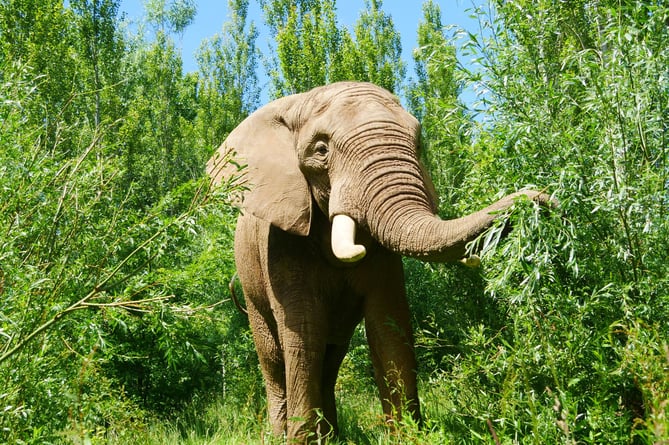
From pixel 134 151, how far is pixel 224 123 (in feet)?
15.3

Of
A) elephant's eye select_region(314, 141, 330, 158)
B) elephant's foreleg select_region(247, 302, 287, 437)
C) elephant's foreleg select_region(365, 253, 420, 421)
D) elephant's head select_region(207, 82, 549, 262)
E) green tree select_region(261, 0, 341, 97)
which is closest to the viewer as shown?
elephant's head select_region(207, 82, 549, 262)

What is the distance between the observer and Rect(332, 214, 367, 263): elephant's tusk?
511 cm

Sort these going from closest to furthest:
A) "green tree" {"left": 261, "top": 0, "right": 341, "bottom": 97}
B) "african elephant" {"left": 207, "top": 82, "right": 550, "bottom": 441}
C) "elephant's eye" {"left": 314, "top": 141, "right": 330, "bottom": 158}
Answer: "african elephant" {"left": 207, "top": 82, "right": 550, "bottom": 441} → "elephant's eye" {"left": 314, "top": 141, "right": 330, "bottom": 158} → "green tree" {"left": 261, "top": 0, "right": 341, "bottom": 97}

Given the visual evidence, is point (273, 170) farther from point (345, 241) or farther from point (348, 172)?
point (345, 241)

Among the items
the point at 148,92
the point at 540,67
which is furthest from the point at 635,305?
the point at 148,92

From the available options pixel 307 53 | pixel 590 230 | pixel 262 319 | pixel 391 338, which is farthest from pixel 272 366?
pixel 307 53

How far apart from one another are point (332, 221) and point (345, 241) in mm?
392

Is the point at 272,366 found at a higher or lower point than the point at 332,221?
lower

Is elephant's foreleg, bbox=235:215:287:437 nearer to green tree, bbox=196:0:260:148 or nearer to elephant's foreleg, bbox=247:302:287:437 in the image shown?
elephant's foreleg, bbox=247:302:287:437

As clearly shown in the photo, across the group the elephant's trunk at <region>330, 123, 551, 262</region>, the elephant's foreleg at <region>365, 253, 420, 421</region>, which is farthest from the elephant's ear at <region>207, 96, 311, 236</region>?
the elephant's foreleg at <region>365, 253, 420, 421</region>

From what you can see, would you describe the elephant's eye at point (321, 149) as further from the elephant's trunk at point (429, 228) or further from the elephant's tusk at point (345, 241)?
the elephant's trunk at point (429, 228)

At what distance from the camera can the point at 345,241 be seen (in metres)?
5.33

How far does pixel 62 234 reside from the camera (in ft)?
15.0

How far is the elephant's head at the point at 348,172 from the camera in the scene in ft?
16.3
